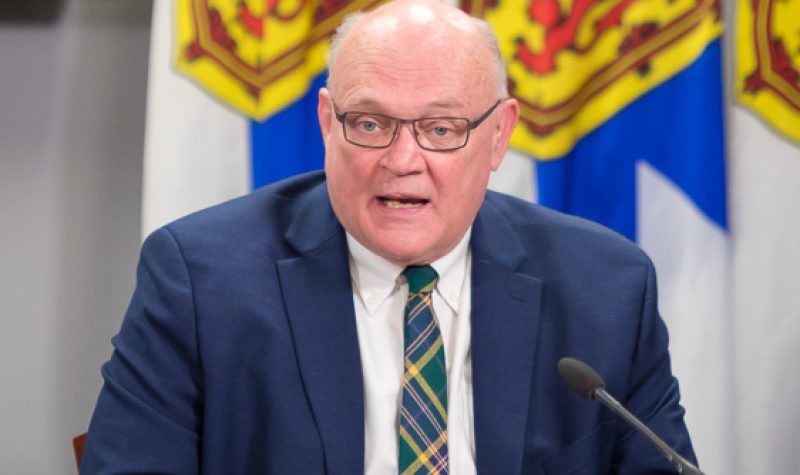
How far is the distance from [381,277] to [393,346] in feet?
0.39

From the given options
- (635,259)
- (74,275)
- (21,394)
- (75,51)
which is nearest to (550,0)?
(635,259)

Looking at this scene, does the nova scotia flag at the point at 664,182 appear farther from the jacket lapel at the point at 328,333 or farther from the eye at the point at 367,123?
the eye at the point at 367,123

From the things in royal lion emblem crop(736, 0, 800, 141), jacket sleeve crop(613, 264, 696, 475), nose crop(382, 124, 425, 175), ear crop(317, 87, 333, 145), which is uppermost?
royal lion emblem crop(736, 0, 800, 141)

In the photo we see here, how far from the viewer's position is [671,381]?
1922 millimetres

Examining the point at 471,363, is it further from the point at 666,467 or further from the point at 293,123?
the point at 293,123

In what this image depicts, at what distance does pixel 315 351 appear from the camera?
173 centimetres

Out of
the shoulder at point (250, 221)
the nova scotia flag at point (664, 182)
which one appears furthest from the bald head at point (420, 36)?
the nova scotia flag at point (664, 182)

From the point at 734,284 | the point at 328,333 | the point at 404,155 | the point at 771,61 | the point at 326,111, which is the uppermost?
the point at 771,61

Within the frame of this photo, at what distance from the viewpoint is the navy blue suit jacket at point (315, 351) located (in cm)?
168

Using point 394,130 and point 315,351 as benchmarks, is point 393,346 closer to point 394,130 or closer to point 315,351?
point 315,351

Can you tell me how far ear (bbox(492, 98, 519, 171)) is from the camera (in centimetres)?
186

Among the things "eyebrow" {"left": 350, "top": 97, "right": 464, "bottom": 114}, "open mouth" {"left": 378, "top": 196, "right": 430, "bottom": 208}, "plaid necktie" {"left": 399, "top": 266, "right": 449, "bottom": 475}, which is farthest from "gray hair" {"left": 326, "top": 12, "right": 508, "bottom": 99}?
"plaid necktie" {"left": 399, "top": 266, "right": 449, "bottom": 475}

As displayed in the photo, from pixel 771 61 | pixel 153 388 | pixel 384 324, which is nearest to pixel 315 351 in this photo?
pixel 384 324

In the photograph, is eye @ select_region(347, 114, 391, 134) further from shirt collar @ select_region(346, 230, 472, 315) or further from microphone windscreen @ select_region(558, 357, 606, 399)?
microphone windscreen @ select_region(558, 357, 606, 399)
